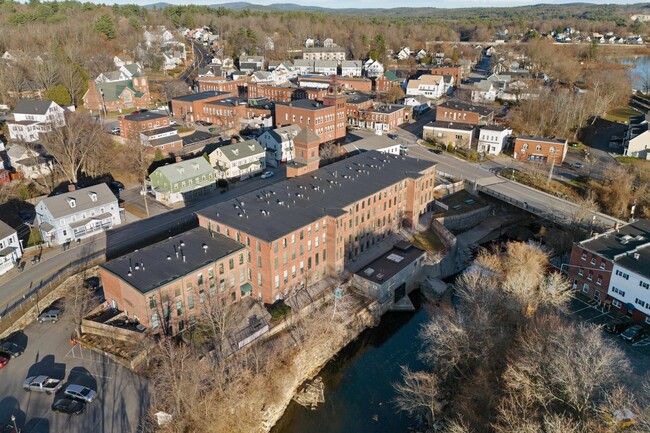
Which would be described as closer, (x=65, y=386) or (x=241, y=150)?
(x=65, y=386)

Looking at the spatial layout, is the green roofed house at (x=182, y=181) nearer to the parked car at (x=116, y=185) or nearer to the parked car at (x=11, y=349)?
the parked car at (x=116, y=185)

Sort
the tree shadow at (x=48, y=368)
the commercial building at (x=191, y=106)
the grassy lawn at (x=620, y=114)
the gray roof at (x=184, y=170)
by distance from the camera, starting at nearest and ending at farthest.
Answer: the tree shadow at (x=48, y=368)
the gray roof at (x=184, y=170)
the commercial building at (x=191, y=106)
the grassy lawn at (x=620, y=114)

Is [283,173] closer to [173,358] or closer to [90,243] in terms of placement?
[90,243]

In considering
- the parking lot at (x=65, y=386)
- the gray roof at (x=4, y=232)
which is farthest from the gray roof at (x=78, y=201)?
the parking lot at (x=65, y=386)

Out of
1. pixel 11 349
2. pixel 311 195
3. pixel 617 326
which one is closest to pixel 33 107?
pixel 11 349

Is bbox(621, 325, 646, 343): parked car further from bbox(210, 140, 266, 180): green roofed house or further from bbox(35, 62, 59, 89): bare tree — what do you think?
bbox(35, 62, 59, 89): bare tree

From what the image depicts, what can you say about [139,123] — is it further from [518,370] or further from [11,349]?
[518,370]

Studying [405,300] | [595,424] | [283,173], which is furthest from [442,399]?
[283,173]
